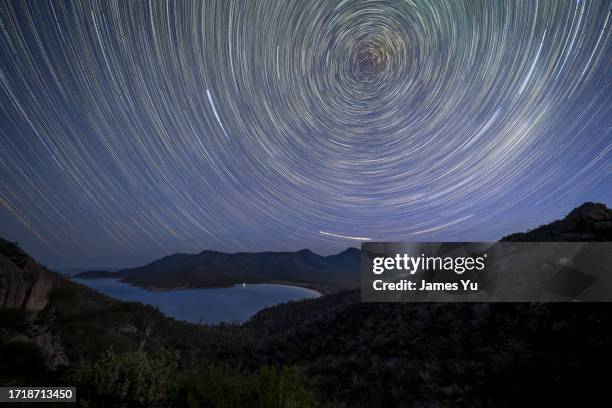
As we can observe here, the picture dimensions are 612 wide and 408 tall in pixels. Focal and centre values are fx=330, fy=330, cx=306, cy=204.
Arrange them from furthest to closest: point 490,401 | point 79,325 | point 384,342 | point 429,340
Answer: point 384,342, point 429,340, point 79,325, point 490,401

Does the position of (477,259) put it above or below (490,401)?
above

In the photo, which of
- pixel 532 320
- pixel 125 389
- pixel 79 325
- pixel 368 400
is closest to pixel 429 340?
pixel 532 320

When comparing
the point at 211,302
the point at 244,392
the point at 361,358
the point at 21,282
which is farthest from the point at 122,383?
the point at 211,302

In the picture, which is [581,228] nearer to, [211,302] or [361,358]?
[361,358]

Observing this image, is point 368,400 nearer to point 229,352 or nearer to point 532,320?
point 532,320

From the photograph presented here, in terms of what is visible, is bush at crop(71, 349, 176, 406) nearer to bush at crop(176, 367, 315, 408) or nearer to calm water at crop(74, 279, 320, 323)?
bush at crop(176, 367, 315, 408)

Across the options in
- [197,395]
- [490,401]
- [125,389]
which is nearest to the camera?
[125,389]
